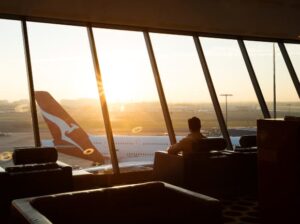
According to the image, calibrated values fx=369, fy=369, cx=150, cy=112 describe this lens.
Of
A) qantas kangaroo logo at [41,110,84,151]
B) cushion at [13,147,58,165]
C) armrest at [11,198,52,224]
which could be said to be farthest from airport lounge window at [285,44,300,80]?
armrest at [11,198,52,224]

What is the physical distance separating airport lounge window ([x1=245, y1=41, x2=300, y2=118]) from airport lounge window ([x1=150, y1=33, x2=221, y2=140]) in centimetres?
148

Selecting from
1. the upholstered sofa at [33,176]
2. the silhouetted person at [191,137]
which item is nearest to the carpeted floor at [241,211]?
the silhouetted person at [191,137]

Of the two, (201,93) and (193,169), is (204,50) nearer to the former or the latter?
(201,93)

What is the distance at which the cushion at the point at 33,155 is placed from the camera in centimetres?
386

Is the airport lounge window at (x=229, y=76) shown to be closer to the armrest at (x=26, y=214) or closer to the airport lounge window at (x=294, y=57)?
the airport lounge window at (x=294, y=57)

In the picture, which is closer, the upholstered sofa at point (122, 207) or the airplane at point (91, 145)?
the upholstered sofa at point (122, 207)

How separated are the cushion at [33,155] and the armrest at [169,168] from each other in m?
1.74

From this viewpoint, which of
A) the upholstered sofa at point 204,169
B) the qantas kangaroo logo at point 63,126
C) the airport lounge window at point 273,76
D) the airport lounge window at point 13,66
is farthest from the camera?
the qantas kangaroo logo at point 63,126

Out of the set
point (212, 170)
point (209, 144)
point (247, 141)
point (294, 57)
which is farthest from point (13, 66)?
point (294, 57)

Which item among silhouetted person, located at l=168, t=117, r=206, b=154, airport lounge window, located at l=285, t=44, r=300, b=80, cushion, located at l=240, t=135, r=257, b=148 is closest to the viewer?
silhouetted person, located at l=168, t=117, r=206, b=154

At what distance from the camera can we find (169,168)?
529cm

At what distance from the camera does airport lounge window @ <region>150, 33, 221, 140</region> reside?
22.5 ft

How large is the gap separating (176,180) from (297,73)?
5148 mm

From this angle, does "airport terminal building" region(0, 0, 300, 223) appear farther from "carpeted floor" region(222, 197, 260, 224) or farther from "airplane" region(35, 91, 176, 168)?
"airplane" region(35, 91, 176, 168)
